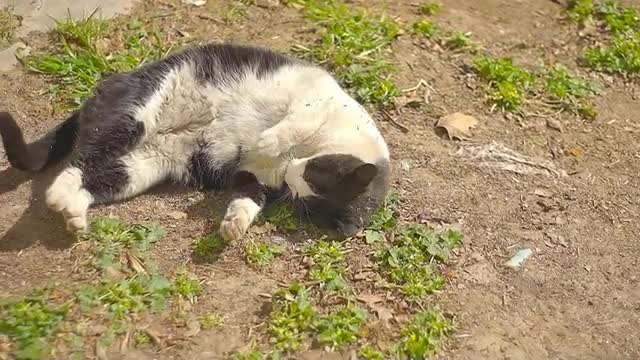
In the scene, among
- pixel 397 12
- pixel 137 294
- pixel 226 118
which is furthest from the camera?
pixel 397 12

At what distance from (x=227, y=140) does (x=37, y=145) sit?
97 centimetres

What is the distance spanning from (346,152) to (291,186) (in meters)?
0.33

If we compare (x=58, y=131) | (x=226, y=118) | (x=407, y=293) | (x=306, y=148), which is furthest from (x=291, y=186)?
(x=58, y=131)

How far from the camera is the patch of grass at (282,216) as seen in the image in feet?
12.5

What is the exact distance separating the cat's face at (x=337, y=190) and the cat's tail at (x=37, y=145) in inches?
46.0

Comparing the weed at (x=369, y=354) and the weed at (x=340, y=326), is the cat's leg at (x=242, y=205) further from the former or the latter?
the weed at (x=369, y=354)

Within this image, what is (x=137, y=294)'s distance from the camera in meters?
3.26

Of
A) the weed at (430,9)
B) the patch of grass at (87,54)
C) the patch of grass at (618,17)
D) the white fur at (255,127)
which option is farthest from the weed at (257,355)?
the patch of grass at (618,17)

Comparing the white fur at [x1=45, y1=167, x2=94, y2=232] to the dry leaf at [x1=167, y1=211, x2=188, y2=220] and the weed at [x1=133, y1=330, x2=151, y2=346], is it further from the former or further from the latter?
the weed at [x1=133, y1=330, x2=151, y2=346]

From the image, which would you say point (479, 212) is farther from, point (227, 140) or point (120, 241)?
point (120, 241)

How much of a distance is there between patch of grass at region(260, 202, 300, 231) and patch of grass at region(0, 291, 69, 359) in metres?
1.14

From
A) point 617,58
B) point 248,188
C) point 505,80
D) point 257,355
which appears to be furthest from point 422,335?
point 617,58

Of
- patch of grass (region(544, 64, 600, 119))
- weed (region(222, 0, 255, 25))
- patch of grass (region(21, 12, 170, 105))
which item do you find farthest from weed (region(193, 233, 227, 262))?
patch of grass (region(544, 64, 600, 119))

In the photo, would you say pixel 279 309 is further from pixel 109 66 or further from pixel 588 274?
pixel 109 66
